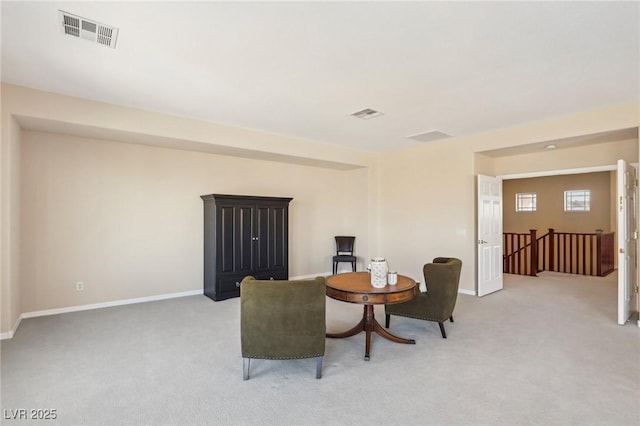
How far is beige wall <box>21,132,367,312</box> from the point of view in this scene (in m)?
4.54

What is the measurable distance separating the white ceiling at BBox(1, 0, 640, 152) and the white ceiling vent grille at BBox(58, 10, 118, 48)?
0.20 ft

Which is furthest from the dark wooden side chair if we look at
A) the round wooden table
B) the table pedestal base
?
the table pedestal base

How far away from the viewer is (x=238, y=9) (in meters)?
2.33

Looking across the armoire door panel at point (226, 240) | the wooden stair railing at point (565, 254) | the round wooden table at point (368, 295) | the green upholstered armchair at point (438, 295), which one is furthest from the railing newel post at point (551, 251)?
the armoire door panel at point (226, 240)

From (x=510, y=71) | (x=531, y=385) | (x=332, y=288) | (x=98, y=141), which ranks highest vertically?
(x=510, y=71)

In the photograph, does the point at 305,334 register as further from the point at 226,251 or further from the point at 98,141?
the point at 98,141

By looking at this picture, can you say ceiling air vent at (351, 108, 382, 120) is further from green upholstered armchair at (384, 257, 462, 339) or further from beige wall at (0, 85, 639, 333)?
green upholstered armchair at (384, 257, 462, 339)

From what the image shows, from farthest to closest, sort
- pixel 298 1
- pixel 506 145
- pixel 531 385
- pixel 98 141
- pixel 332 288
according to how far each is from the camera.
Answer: pixel 506 145, pixel 98 141, pixel 332 288, pixel 531 385, pixel 298 1

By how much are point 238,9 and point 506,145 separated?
4.67 m

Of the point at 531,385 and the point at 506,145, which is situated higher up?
the point at 506,145

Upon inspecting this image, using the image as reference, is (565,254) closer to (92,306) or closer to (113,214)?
(113,214)

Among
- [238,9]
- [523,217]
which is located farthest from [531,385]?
[523,217]

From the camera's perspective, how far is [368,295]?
321 cm

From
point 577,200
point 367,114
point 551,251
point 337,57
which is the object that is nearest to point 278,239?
point 367,114
